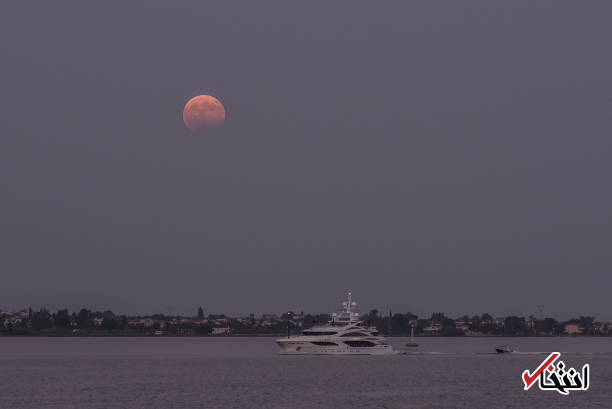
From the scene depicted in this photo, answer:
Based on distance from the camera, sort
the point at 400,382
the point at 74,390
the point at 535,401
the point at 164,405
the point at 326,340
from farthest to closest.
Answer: the point at 326,340, the point at 400,382, the point at 74,390, the point at 535,401, the point at 164,405

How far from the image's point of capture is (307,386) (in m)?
112

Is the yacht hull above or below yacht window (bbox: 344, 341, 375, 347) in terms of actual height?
below

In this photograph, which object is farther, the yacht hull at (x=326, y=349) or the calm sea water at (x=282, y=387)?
the yacht hull at (x=326, y=349)

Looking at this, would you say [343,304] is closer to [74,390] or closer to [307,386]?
[307,386]

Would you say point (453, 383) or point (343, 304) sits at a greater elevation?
point (343, 304)

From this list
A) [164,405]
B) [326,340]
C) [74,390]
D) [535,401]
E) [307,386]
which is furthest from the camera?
[326,340]

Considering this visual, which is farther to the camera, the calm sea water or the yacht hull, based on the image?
the yacht hull

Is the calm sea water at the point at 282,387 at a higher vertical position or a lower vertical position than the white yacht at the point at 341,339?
lower

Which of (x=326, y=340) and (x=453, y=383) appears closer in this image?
(x=453, y=383)

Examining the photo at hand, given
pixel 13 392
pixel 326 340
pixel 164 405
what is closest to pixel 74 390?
pixel 13 392

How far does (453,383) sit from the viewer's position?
12200 centimetres

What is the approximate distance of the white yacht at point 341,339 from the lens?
16125cm

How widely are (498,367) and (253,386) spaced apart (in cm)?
6644

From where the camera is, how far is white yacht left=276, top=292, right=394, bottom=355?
16125cm
